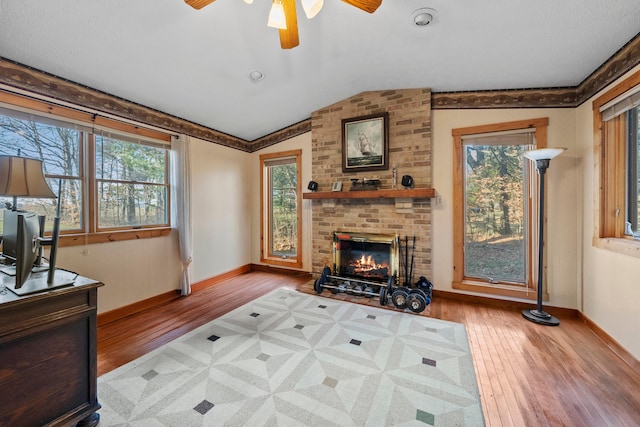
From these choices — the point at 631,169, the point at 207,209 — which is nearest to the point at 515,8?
the point at 631,169

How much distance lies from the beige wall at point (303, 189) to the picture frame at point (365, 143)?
79 centimetres

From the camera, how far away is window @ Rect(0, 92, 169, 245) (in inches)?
97.5

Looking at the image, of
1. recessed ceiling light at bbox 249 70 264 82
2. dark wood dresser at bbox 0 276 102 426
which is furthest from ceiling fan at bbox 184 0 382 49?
dark wood dresser at bbox 0 276 102 426

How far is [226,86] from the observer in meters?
3.12

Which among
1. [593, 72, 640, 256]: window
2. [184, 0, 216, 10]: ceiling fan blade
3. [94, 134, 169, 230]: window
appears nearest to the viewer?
[184, 0, 216, 10]: ceiling fan blade

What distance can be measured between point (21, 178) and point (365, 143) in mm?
3605

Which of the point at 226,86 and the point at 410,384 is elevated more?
the point at 226,86

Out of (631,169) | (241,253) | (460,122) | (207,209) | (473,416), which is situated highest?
(460,122)

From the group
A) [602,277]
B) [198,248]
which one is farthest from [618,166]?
[198,248]

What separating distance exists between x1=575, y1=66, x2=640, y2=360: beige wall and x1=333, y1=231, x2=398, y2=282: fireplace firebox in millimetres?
2031

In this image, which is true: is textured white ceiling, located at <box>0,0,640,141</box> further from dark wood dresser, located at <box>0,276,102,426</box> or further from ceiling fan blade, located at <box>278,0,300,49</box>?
dark wood dresser, located at <box>0,276,102,426</box>

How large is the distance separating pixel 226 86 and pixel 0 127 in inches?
80.7

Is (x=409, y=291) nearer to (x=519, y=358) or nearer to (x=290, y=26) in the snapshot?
(x=519, y=358)

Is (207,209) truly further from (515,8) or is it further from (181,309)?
(515,8)
